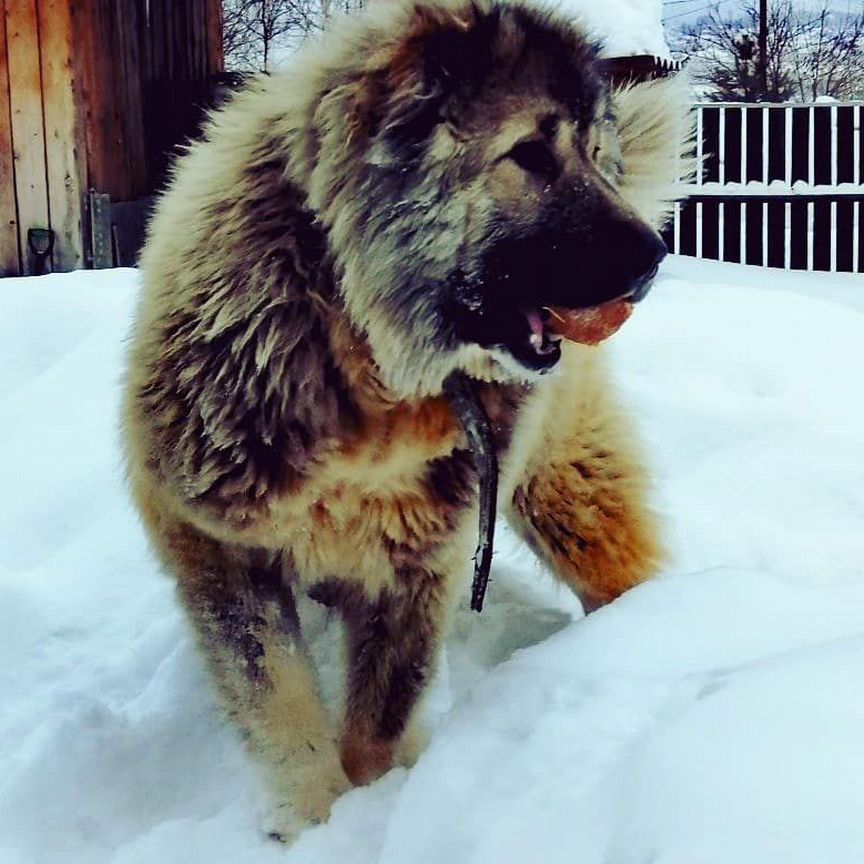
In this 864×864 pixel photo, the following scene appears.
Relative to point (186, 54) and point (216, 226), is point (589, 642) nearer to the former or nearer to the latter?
point (216, 226)

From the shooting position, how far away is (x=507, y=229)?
1.92 meters

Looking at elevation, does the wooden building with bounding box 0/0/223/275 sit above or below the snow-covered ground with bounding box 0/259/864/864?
above

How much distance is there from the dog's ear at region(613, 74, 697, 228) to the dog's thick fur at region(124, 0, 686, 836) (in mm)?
76

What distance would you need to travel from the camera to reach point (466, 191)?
6.31 feet

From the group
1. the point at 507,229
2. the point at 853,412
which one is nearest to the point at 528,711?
the point at 507,229

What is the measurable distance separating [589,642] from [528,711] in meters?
0.21

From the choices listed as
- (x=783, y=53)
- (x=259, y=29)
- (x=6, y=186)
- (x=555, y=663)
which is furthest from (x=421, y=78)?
(x=783, y=53)

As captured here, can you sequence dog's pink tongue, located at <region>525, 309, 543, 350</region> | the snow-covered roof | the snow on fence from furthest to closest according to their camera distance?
1. the snow on fence
2. the snow-covered roof
3. dog's pink tongue, located at <region>525, 309, 543, 350</region>

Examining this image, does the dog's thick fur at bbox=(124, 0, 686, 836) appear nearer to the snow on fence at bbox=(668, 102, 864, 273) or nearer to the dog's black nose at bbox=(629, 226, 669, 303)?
the dog's black nose at bbox=(629, 226, 669, 303)

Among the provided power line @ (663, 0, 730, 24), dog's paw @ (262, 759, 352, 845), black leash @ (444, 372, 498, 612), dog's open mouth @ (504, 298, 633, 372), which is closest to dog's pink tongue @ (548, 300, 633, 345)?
dog's open mouth @ (504, 298, 633, 372)

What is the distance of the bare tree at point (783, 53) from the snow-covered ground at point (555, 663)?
12.6 meters

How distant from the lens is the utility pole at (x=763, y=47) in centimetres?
1580

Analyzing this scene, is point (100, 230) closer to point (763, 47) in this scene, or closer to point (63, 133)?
point (63, 133)

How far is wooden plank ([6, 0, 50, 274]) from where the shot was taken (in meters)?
6.12
